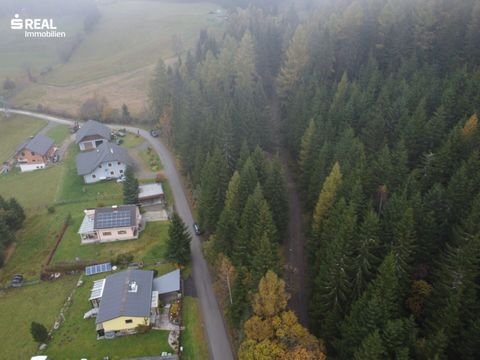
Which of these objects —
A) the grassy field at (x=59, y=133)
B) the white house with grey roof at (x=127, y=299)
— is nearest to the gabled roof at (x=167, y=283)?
the white house with grey roof at (x=127, y=299)

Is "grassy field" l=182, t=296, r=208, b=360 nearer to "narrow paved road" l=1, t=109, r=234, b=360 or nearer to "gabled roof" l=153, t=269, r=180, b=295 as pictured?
"narrow paved road" l=1, t=109, r=234, b=360

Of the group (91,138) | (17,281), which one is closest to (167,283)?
(17,281)

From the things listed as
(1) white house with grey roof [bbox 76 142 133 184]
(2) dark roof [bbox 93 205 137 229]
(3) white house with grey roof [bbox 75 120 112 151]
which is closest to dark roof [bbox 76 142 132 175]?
(1) white house with grey roof [bbox 76 142 133 184]

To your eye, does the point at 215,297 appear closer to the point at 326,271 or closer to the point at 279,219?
the point at 279,219

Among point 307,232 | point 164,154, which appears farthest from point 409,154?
point 164,154

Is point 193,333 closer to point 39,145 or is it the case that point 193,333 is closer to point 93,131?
point 93,131

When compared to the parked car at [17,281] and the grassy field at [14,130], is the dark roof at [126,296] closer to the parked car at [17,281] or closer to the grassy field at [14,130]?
the parked car at [17,281]
